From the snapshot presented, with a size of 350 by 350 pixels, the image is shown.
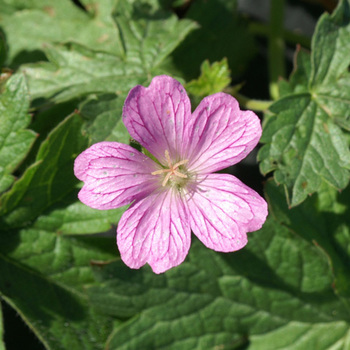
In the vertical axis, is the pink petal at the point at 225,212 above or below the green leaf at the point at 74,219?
above

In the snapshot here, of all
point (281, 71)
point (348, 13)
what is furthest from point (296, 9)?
point (348, 13)

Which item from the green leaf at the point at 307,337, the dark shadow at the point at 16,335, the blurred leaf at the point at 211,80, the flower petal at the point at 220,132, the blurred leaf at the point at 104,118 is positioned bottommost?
the dark shadow at the point at 16,335

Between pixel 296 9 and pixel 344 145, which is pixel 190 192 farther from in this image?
pixel 296 9

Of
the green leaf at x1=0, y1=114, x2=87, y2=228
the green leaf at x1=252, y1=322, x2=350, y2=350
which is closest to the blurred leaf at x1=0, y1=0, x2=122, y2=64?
the green leaf at x1=0, y1=114, x2=87, y2=228

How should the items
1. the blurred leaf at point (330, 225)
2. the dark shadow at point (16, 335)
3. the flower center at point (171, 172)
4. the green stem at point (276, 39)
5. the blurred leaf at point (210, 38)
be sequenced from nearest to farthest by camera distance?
the flower center at point (171, 172)
the blurred leaf at point (330, 225)
the dark shadow at point (16, 335)
the blurred leaf at point (210, 38)
the green stem at point (276, 39)

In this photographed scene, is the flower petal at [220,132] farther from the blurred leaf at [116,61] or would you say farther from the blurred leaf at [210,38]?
the blurred leaf at [210,38]

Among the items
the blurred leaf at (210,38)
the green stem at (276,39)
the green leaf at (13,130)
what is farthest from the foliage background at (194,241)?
the green stem at (276,39)

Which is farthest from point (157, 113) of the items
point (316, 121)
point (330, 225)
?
point (330, 225)

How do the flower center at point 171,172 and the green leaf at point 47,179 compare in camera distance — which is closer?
the flower center at point 171,172
